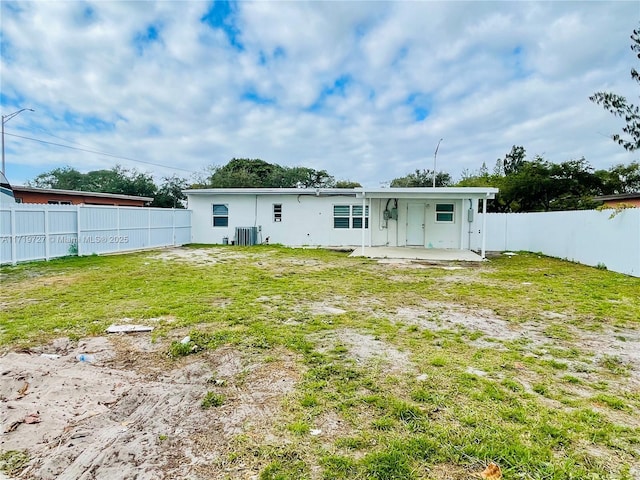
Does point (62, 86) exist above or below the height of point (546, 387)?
above

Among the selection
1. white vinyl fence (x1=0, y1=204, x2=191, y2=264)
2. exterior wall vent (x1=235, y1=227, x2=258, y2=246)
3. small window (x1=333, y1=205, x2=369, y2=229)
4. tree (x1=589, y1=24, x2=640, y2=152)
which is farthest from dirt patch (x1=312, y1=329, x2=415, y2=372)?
tree (x1=589, y1=24, x2=640, y2=152)

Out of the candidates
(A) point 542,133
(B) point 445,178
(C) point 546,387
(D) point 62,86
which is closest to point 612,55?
(A) point 542,133

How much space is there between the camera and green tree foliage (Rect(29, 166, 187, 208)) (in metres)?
31.0

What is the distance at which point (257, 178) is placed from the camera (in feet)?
107

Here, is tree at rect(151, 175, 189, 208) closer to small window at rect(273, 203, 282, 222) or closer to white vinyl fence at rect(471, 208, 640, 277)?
small window at rect(273, 203, 282, 222)

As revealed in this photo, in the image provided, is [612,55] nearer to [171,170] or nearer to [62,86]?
[62,86]

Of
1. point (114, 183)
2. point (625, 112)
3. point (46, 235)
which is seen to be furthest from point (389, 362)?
point (114, 183)

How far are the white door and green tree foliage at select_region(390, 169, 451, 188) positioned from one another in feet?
53.5

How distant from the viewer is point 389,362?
11.5 feet

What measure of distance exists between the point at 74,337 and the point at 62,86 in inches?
771

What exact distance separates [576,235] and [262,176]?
27198 millimetres

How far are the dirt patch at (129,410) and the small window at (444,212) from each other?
12979 mm

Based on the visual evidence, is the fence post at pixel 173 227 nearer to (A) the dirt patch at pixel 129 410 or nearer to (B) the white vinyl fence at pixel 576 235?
(A) the dirt patch at pixel 129 410

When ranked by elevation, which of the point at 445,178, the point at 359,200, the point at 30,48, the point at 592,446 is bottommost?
the point at 592,446
